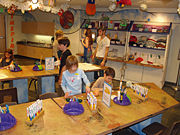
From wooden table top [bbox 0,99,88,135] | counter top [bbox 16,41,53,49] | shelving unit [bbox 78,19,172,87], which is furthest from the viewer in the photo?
counter top [bbox 16,41,53,49]

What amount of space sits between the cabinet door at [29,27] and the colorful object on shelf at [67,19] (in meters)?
2.45

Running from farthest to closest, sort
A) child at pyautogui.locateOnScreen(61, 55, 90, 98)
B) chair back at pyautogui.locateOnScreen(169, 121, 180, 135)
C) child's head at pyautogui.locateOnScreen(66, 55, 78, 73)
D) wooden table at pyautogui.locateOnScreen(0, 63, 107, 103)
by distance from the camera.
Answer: wooden table at pyautogui.locateOnScreen(0, 63, 107, 103) → child at pyautogui.locateOnScreen(61, 55, 90, 98) → child's head at pyautogui.locateOnScreen(66, 55, 78, 73) → chair back at pyautogui.locateOnScreen(169, 121, 180, 135)

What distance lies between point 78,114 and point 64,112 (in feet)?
0.54

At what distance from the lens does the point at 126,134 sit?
2049mm

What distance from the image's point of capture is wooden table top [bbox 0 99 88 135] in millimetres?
1561

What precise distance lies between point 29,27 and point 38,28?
0.82 meters

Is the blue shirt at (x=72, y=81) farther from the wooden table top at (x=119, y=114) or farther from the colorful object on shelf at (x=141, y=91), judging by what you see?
the colorful object on shelf at (x=141, y=91)

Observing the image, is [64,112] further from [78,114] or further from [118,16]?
[118,16]

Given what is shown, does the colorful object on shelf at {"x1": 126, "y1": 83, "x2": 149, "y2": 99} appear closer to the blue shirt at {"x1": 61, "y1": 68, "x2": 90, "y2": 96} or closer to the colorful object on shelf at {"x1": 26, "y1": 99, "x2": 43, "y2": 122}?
the blue shirt at {"x1": 61, "y1": 68, "x2": 90, "y2": 96}

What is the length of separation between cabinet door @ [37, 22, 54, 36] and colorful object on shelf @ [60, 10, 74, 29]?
1.17 meters

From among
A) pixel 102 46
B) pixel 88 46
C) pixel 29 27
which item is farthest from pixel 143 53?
pixel 29 27

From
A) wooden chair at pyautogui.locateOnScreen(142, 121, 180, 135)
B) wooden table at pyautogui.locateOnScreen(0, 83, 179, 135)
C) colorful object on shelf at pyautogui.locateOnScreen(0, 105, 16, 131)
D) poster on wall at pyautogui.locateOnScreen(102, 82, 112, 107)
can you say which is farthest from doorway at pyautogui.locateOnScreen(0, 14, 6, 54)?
wooden chair at pyautogui.locateOnScreen(142, 121, 180, 135)

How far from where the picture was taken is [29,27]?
9.27 meters

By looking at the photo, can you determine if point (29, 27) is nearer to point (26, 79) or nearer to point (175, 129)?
point (26, 79)
